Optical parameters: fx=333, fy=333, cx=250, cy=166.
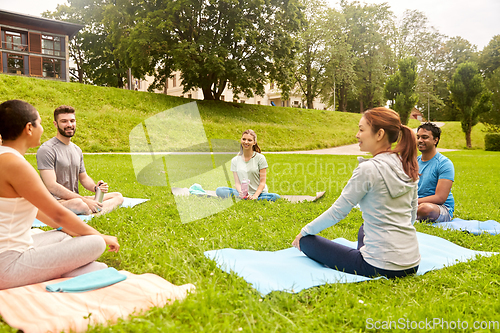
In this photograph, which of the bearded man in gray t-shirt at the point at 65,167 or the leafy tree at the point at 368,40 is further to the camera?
the leafy tree at the point at 368,40

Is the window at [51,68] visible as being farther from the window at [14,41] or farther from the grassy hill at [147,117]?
the grassy hill at [147,117]

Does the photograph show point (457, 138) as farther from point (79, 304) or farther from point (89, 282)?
point (79, 304)

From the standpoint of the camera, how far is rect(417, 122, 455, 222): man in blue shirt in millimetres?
5172

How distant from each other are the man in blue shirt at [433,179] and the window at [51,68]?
119 feet

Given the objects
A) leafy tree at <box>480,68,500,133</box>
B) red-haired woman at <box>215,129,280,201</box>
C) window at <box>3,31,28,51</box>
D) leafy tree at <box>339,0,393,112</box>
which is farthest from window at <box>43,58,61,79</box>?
leafy tree at <box>480,68,500,133</box>

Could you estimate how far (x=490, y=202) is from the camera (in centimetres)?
792

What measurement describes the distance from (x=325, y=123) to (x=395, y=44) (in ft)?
91.3

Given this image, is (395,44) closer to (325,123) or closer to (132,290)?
(325,123)

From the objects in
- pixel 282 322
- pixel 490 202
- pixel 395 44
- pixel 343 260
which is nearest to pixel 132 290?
pixel 282 322

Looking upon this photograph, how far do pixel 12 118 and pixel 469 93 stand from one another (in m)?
37.9

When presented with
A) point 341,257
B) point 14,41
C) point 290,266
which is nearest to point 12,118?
point 290,266

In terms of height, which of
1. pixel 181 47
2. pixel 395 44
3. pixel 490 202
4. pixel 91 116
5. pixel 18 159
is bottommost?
pixel 490 202

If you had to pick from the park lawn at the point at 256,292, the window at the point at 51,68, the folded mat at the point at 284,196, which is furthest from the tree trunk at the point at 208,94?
the park lawn at the point at 256,292

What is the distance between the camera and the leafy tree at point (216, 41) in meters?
26.2
